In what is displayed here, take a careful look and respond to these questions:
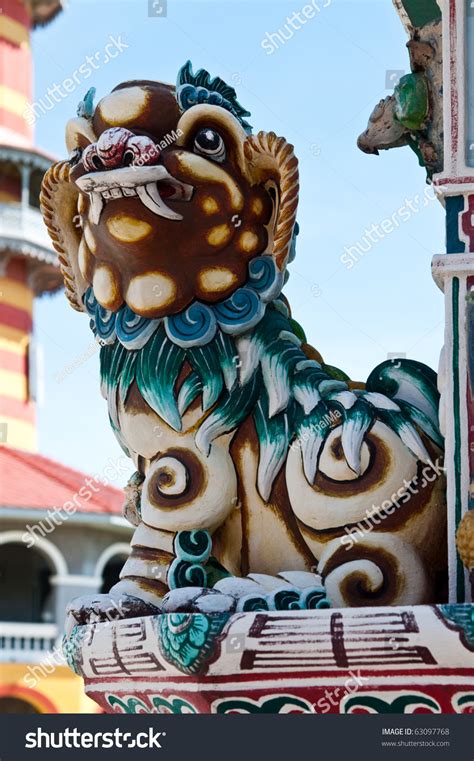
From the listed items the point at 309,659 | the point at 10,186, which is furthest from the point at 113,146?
the point at 10,186

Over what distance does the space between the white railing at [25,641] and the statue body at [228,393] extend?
16.2m

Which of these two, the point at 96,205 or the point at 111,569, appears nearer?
the point at 96,205

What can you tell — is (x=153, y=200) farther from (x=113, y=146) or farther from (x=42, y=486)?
(x=42, y=486)

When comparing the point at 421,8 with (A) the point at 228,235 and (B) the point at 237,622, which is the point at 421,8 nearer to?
(A) the point at 228,235

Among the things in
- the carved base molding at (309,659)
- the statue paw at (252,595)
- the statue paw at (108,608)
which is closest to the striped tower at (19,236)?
the statue paw at (108,608)

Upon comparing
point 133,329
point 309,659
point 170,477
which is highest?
point 133,329

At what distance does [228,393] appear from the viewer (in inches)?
220

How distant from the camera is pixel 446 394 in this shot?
5168mm

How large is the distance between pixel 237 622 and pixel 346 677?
367 millimetres

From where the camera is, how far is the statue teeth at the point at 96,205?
225 inches

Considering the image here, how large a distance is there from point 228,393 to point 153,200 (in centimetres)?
71

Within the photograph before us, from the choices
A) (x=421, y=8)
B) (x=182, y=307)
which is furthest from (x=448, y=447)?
(x=421, y=8)

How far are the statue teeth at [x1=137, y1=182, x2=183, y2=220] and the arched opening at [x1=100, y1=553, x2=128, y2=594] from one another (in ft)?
57.9

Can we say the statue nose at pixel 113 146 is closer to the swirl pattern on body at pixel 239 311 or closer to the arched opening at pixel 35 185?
the swirl pattern on body at pixel 239 311
